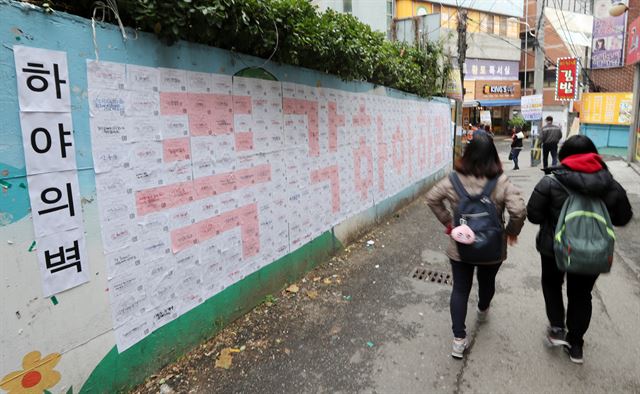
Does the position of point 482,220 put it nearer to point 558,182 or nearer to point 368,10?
point 558,182

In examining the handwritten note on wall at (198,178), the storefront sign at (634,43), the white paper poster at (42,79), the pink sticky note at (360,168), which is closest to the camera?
the white paper poster at (42,79)

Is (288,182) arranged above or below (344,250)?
above

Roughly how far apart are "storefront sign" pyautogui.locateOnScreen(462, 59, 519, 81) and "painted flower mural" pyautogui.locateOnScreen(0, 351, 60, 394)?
Result: 3104cm

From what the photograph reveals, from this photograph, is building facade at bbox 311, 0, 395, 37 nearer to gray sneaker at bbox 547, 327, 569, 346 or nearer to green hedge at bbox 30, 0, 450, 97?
green hedge at bbox 30, 0, 450, 97

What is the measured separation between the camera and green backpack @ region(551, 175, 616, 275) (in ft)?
8.55

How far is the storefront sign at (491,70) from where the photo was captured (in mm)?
29703

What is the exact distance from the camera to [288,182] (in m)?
4.23

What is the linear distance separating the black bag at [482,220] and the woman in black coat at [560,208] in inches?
12.7

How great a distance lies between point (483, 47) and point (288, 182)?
30.9m

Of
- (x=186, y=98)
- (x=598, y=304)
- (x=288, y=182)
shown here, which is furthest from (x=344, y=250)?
(x=186, y=98)

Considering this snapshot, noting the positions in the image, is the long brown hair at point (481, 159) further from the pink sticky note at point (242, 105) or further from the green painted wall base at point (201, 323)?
the green painted wall base at point (201, 323)

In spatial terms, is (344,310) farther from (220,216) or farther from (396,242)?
(396,242)

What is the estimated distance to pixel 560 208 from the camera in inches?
111

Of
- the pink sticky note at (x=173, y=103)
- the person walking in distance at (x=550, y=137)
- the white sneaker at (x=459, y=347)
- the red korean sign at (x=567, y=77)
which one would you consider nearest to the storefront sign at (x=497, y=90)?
the red korean sign at (x=567, y=77)
